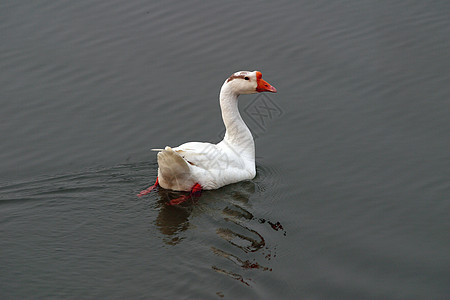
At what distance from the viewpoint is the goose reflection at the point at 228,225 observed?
712 cm

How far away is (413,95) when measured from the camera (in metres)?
10.9

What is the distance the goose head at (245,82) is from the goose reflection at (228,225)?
1465mm

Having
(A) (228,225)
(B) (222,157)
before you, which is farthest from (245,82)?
(A) (228,225)

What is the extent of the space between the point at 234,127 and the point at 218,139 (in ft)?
2.51

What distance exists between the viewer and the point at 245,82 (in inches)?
377

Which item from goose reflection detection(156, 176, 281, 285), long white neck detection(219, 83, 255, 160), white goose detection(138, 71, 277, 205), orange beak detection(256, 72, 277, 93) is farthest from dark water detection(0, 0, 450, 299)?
orange beak detection(256, 72, 277, 93)

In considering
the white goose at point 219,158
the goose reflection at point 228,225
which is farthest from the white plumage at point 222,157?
the goose reflection at point 228,225

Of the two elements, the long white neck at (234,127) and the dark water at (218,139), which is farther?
the long white neck at (234,127)

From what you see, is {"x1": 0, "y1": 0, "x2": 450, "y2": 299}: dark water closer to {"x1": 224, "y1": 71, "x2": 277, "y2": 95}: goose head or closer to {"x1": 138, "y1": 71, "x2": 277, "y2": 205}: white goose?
{"x1": 138, "y1": 71, "x2": 277, "y2": 205}: white goose

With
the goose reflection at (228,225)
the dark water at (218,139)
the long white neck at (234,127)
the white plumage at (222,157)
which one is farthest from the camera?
the long white neck at (234,127)

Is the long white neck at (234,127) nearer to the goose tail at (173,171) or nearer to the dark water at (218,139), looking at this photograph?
the dark water at (218,139)

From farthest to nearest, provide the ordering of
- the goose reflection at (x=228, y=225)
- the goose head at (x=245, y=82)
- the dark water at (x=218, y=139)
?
the goose head at (x=245, y=82), the goose reflection at (x=228, y=225), the dark water at (x=218, y=139)

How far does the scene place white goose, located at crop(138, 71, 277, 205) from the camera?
8.66 meters

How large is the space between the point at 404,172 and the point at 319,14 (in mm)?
5903
